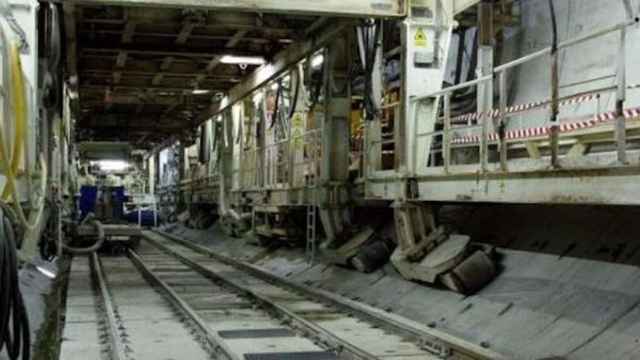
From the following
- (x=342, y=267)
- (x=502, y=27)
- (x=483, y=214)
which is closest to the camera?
(x=483, y=214)

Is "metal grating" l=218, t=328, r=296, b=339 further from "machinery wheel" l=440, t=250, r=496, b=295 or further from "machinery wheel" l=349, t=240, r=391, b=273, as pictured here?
"machinery wheel" l=349, t=240, r=391, b=273

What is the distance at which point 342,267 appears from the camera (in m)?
14.6

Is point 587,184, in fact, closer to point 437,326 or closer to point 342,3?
point 437,326

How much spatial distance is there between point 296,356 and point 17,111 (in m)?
3.93

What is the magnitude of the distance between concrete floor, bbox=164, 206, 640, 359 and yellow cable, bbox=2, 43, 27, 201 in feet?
15.8

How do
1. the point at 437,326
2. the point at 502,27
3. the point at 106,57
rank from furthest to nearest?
1. the point at 106,57
2. the point at 502,27
3. the point at 437,326

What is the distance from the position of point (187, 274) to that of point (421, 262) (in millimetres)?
8244

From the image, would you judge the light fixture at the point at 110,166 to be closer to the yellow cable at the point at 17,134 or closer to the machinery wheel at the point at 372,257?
the machinery wheel at the point at 372,257

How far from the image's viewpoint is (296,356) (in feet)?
28.5

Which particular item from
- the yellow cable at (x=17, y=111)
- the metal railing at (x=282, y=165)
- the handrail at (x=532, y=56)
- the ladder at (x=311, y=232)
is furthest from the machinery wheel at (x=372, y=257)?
the yellow cable at (x=17, y=111)

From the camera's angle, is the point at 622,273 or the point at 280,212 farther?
the point at 280,212

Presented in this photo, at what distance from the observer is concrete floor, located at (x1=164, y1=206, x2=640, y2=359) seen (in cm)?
771

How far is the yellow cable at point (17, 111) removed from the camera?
6.00 meters

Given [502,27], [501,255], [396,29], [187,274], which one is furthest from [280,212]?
[501,255]
